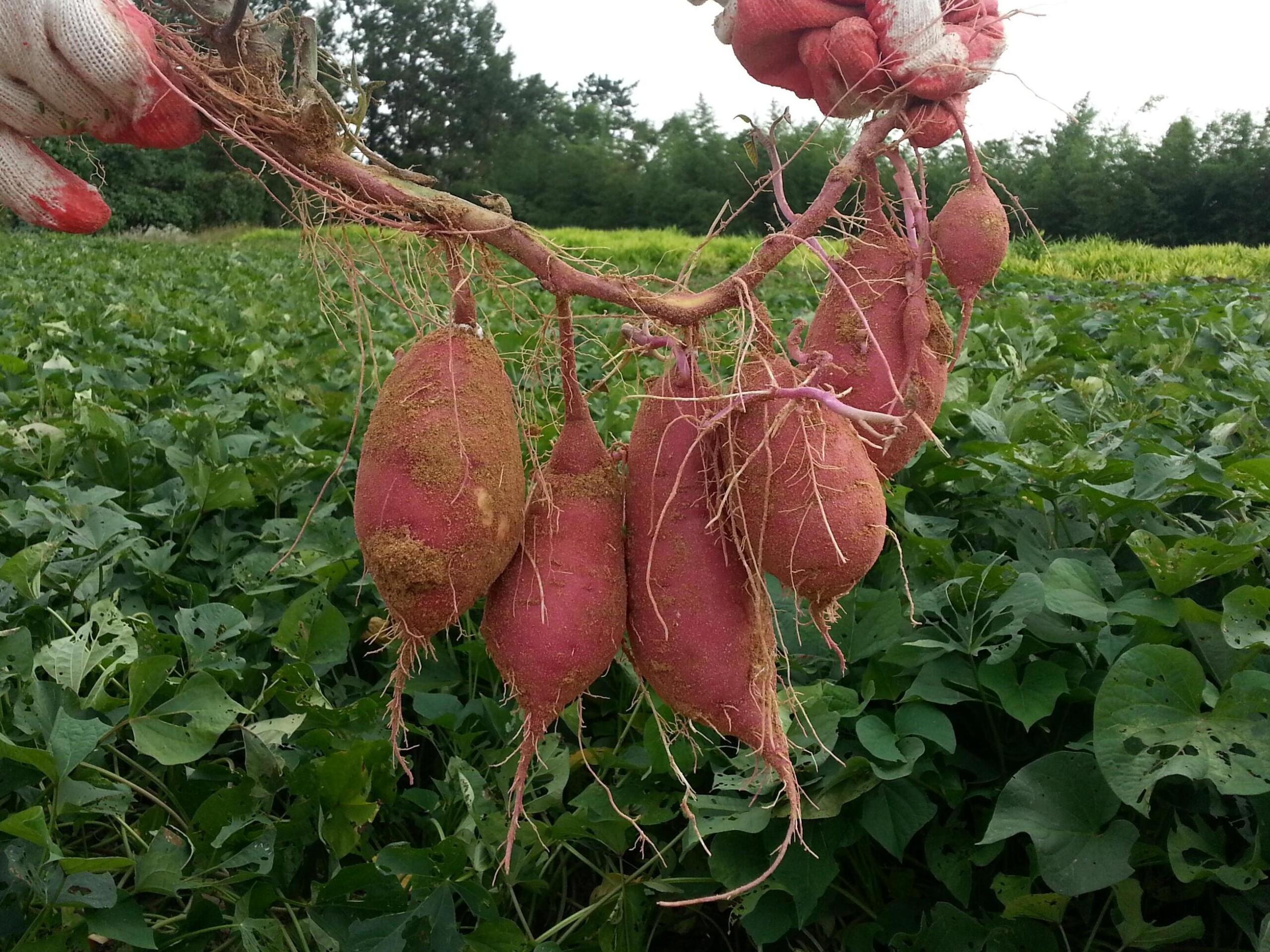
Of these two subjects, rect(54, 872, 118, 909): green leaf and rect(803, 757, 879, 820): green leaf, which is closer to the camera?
rect(54, 872, 118, 909): green leaf

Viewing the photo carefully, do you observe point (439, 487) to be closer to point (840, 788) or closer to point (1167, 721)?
point (840, 788)

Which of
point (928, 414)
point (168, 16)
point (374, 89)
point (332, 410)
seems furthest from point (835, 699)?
point (332, 410)

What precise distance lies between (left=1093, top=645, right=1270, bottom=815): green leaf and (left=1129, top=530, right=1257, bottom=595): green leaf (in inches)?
9.2

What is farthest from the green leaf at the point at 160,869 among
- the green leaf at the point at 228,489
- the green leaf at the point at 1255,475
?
the green leaf at the point at 1255,475

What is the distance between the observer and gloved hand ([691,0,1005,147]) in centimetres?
99

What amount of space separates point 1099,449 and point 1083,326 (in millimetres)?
3149

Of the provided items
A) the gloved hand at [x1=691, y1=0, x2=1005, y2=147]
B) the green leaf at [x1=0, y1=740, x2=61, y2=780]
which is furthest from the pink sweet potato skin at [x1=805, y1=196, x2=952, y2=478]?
the green leaf at [x1=0, y1=740, x2=61, y2=780]

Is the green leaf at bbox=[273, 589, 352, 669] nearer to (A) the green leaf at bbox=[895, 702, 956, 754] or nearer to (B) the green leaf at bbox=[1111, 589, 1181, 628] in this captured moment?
(A) the green leaf at bbox=[895, 702, 956, 754]

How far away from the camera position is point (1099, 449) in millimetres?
2180

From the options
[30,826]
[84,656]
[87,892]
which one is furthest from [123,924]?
[84,656]

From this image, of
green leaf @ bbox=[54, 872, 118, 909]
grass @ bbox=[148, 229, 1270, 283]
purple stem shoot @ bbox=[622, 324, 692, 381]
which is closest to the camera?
purple stem shoot @ bbox=[622, 324, 692, 381]

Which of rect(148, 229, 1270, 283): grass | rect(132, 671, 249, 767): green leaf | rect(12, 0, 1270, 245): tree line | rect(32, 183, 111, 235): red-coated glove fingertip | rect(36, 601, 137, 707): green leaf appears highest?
rect(12, 0, 1270, 245): tree line

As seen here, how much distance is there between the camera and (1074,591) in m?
1.49

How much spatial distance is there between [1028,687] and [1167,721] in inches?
9.7
